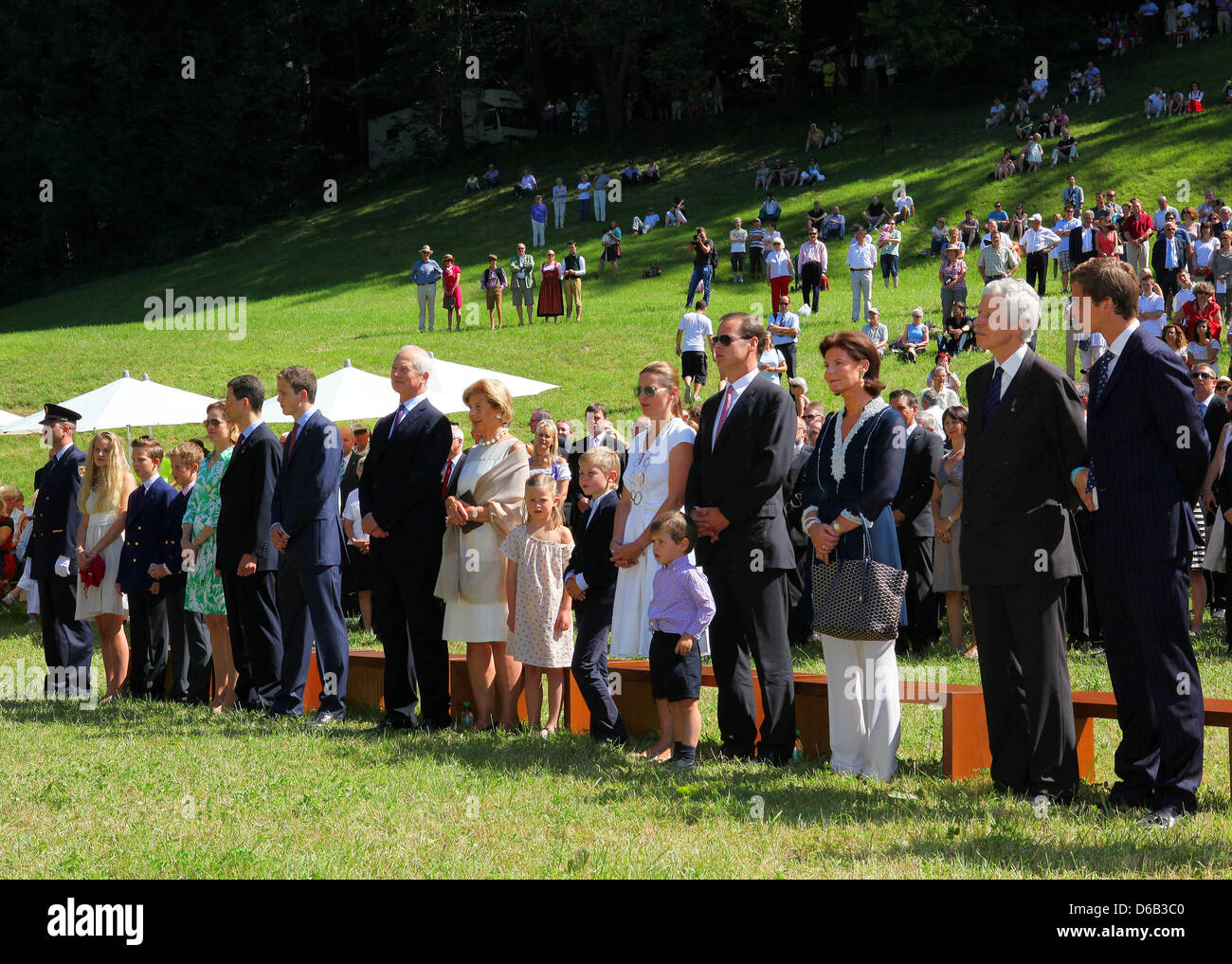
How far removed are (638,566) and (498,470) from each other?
0.99 metres

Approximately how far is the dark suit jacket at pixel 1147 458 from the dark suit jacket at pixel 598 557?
9.42 ft

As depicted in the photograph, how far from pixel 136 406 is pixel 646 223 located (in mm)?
27940

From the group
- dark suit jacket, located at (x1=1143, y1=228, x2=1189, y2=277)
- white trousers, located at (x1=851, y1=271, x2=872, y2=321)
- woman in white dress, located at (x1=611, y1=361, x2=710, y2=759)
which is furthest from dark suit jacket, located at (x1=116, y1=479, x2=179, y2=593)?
dark suit jacket, located at (x1=1143, y1=228, x2=1189, y2=277)

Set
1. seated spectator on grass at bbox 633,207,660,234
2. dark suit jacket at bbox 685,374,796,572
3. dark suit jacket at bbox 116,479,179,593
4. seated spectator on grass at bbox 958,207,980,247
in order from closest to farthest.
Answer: dark suit jacket at bbox 685,374,796,572
dark suit jacket at bbox 116,479,179,593
seated spectator on grass at bbox 958,207,980,247
seated spectator on grass at bbox 633,207,660,234

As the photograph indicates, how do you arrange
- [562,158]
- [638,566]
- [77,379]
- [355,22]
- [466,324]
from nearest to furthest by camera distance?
1. [638,566]
2. [77,379]
3. [466,324]
4. [562,158]
5. [355,22]

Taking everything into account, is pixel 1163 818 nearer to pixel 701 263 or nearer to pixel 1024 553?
pixel 1024 553

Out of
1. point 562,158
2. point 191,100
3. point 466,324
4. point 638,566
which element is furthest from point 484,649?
point 191,100

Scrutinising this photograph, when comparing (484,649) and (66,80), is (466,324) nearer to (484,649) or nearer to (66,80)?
(484,649)

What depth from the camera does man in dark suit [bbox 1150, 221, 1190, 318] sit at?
24.3 m

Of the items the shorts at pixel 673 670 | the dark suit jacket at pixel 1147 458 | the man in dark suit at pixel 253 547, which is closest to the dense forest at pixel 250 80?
the man in dark suit at pixel 253 547

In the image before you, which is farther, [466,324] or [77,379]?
[466,324]

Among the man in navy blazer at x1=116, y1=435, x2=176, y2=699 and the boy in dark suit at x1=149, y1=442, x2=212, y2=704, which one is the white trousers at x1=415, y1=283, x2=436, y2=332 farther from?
the boy in dark suit at x1=149, y1=442, x2=212, y2=704

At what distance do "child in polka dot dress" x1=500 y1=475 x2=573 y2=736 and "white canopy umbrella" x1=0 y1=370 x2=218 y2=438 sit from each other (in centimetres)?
806

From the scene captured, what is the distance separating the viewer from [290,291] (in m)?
40.8
